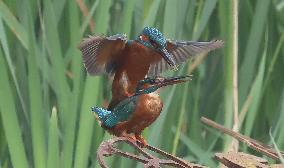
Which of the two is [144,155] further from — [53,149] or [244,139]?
[53,149]

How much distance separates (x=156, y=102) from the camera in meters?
0.58

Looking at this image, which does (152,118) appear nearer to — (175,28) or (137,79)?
(137,79)

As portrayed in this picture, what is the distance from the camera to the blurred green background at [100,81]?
1102 millimetres

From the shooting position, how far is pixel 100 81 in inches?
45.4

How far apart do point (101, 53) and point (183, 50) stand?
0.07 meters

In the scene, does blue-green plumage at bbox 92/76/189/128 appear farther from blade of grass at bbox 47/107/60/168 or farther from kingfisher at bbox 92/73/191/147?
blade of grass at bbox 47/107/60/168

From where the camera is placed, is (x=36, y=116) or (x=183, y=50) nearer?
(x=183, y=50)

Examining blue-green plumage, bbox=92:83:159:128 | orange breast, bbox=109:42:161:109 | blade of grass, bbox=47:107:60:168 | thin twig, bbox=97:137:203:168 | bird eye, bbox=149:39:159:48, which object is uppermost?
bird eye, bbox=149:39:159:48

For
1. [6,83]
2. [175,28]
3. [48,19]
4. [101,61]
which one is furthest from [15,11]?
[101,61]

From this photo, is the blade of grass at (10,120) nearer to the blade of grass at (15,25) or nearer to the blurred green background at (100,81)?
the blurred green background at (100,81)

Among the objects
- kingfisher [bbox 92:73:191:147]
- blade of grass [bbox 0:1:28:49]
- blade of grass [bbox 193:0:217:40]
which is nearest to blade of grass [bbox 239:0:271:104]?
blade of grass [bbox 193:0:217:40]

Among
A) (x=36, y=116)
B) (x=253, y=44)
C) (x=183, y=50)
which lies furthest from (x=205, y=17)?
(x=183, y=50)

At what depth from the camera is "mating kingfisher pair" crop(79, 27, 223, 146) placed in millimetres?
580

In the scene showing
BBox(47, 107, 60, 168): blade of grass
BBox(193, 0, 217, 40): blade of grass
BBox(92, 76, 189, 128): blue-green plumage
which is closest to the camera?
BBox(92, 76, 189, 128): blue-green plumage
